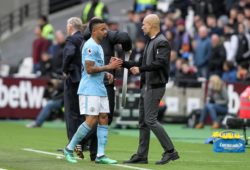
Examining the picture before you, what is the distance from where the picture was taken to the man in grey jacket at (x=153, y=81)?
1564cm

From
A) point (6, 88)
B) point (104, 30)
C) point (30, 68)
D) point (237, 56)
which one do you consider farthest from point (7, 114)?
point (104, 30)

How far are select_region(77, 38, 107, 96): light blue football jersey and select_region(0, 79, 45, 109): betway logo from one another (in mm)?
13412

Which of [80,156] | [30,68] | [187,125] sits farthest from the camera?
[30,68]

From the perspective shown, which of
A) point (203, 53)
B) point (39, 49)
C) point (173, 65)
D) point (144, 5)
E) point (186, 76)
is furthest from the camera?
point (144, 5)

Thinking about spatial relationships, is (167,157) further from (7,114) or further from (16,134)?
(7,114)

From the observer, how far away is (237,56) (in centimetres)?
2875

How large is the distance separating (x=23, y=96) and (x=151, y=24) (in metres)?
13.5

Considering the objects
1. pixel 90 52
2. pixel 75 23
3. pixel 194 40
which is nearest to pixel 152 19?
pixel 90 52

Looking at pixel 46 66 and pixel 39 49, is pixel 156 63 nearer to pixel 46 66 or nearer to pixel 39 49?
pixel 46 66

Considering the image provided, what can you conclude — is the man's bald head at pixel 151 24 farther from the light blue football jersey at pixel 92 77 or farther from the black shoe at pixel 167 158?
the black shoe at pixel 167 158

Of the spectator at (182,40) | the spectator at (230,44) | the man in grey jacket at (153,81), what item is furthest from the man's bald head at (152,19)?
the spectator at (182,40)

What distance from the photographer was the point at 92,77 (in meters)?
15.5

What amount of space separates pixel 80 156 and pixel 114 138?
6.14 metres

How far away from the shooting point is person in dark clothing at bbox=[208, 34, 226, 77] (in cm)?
2855
